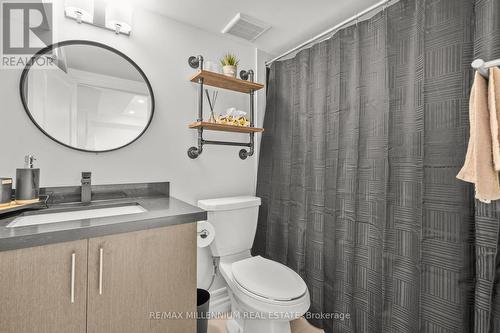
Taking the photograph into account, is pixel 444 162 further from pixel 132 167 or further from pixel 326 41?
pixel 132 167

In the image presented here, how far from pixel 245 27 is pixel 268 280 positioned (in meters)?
1.79

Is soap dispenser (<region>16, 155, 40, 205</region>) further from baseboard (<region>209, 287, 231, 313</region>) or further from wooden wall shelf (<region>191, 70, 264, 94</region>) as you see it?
baseboard (<region>209, 287, 231, 313</region>)

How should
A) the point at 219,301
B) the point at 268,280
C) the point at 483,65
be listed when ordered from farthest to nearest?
the point at 219,301 < the point at 268,280 < the point at 483,65

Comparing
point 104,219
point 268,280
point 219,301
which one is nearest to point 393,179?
point 268,280

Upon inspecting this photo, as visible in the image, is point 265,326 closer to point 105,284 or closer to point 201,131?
point 105,284

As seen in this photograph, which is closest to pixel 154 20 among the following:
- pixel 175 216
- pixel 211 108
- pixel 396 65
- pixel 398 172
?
A: pixel 211 108

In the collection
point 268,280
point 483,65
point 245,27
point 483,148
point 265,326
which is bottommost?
point 265,326

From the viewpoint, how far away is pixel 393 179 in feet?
4.10

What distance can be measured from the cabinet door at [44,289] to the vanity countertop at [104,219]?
0.12 feet

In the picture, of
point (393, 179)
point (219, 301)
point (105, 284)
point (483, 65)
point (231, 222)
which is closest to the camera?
point (483, 65)

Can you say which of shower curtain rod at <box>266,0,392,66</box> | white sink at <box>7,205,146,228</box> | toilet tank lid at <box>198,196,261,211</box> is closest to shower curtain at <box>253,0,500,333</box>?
shower curtain rod at <box>266,0,392,66</box>

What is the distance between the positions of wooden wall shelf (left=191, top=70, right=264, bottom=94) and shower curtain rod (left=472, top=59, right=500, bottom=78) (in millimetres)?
1275

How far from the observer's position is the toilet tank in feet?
5.31

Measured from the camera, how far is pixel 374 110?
1.35 metres
